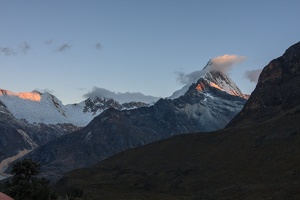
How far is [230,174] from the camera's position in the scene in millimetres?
154000

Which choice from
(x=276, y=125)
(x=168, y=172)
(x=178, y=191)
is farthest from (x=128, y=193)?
(x=276, y=125)

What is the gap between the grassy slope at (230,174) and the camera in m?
128

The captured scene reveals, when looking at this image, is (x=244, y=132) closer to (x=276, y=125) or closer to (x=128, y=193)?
(x=276, y=125)

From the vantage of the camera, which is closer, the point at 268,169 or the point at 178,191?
the point at 268,169

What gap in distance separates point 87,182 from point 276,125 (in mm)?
85729

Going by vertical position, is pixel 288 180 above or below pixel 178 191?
below

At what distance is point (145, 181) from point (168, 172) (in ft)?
36.8

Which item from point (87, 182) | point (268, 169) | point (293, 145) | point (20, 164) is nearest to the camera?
point (20, 164)

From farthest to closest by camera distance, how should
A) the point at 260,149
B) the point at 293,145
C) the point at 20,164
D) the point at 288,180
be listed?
the point at 260,149
the point at 293,145
the point at 288,180
the point at 20,164

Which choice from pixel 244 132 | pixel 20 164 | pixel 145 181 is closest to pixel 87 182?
pixel 145 181

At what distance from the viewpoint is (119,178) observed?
196500 mm

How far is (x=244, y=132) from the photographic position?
646 feet

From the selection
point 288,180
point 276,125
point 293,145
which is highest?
point 276,125

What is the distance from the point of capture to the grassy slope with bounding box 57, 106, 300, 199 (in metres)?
128
